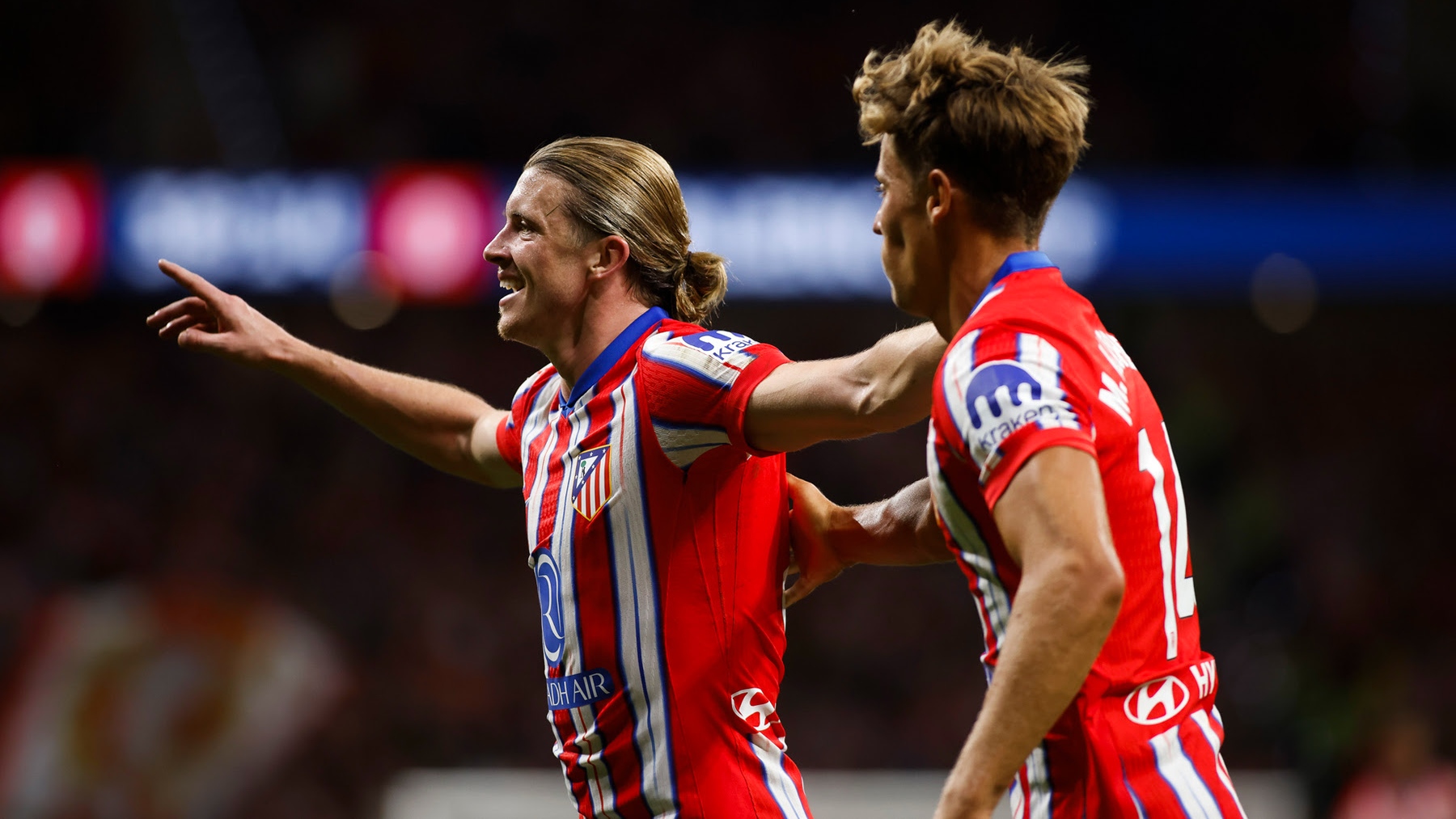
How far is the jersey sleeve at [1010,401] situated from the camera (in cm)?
190

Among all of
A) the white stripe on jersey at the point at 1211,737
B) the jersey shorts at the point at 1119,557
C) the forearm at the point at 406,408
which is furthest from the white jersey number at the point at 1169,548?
the forearm at the point at 406,408

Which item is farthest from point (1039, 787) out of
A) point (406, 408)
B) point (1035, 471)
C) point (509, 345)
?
point (509, 345)

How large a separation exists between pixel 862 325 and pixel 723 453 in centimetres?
810

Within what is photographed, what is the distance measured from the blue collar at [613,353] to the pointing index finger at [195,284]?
40.4 inches

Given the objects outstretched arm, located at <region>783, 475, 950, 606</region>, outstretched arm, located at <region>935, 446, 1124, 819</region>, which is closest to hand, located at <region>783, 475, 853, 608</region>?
outstretched arm, located at <region>783, 475, 950, 606</region>

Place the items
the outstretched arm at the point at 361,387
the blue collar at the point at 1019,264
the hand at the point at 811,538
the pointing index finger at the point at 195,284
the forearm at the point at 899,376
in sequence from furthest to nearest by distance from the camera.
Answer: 1. the outstretched arm at the point at 361,387
2. the pointing index finger at the point at 195,284
3. the hand at the point at 811,538
4. the forearm at the point at 899,376
5. the blue collar at the point at 1019,264

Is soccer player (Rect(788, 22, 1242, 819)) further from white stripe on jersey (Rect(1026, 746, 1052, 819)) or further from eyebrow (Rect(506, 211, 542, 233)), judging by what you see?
eyebrow (Rect(506, 211, 542, 233))

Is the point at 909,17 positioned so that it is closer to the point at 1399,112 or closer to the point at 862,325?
the point at 862,325

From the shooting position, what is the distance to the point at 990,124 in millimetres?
2178

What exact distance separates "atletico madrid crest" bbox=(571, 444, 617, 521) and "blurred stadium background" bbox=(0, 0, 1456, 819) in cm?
421

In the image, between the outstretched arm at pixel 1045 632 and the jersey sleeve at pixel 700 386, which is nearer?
the outstretched arm at pixel 1045 632

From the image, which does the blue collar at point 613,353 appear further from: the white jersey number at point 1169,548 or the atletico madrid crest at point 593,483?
the white jersey number at point 1169,548

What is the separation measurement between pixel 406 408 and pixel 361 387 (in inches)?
5.0

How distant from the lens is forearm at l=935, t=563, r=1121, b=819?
1.82m
